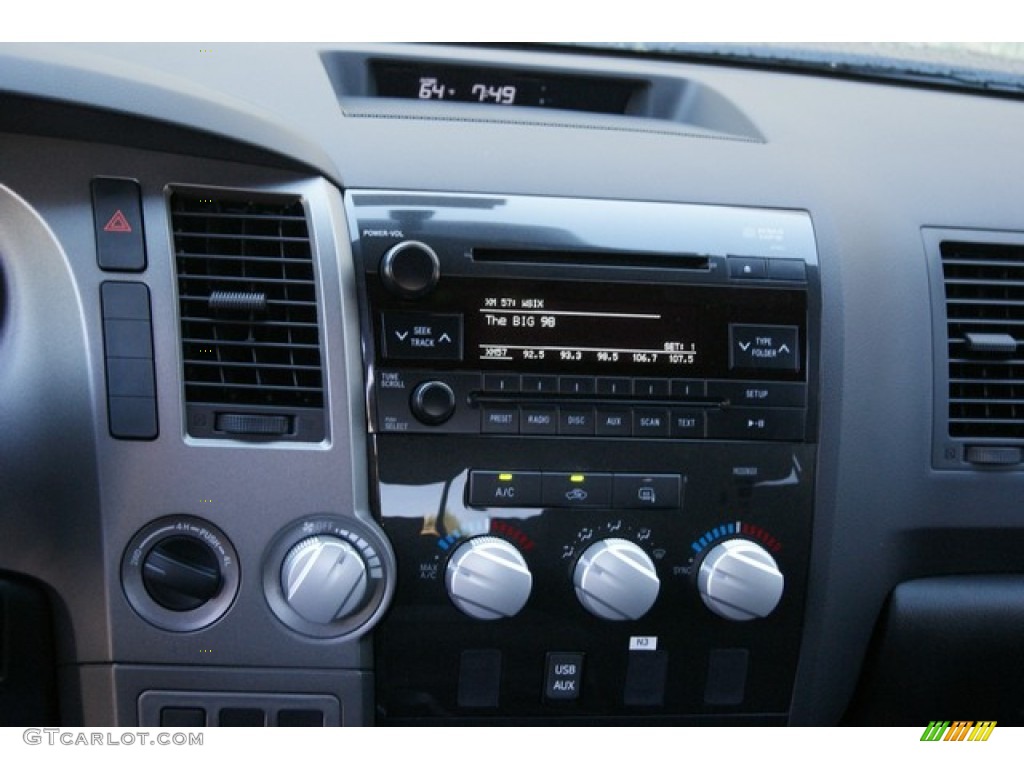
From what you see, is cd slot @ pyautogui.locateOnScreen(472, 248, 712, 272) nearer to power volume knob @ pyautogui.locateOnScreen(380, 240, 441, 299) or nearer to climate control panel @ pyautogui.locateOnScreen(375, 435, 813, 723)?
power volume knob @ pyautogui.locateOnScreen(380, 240, 441, 299)

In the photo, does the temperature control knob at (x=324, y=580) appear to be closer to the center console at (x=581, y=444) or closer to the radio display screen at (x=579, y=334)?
the center console at (x=581, y=444)

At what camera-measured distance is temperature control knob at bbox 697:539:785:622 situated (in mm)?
1395

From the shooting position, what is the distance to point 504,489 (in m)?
1.39

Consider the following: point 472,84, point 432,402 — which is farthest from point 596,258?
point 472,84

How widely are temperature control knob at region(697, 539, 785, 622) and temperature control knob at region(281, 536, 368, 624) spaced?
0.49 m

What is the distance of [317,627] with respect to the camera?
4.54 feet

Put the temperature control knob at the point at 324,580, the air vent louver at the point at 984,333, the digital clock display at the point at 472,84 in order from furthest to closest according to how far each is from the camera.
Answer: the digital clock display at the point at 472,84 < the air vent louver at the point at 984,333 < the temperature control knob at the point at 324,580

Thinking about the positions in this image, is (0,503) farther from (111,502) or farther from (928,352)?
(928,352)

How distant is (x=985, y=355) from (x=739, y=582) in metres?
0.51

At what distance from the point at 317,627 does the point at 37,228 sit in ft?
2.19

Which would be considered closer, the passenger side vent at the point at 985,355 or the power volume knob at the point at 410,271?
the power volume knob at the point at 410,271

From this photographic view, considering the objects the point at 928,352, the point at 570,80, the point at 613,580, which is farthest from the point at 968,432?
the point at 570,80

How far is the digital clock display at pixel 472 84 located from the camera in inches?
64.4

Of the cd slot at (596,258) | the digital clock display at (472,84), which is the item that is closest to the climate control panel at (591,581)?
the cd slot at (596,258)
